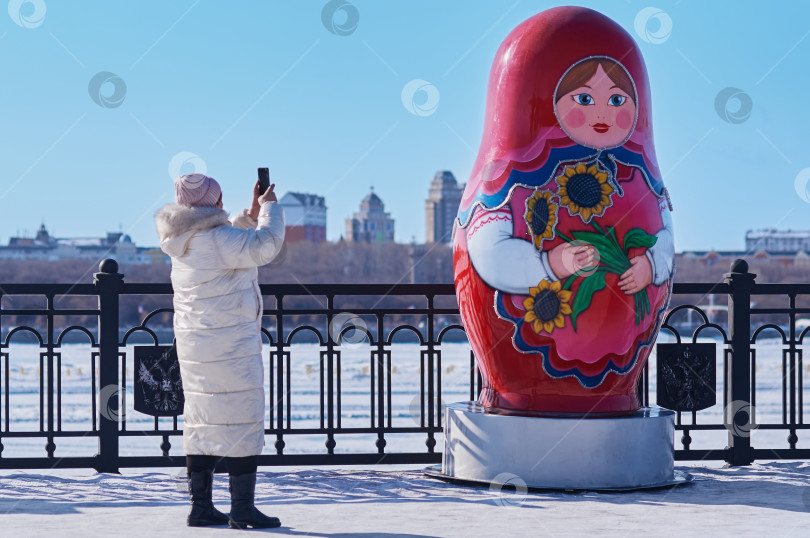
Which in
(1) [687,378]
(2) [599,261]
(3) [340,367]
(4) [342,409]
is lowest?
(4) [342,409]

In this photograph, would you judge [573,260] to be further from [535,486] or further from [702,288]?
[702,288]

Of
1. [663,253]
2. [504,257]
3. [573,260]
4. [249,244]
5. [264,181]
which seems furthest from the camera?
[663,253]

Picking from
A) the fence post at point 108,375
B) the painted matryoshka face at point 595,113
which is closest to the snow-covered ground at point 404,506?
the fence post at point 108,375

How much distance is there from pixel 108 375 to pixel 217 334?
2.30 m

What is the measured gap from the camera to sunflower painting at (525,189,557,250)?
628cm

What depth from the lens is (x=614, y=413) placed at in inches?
257

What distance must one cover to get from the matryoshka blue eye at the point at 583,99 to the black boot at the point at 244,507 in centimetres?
287

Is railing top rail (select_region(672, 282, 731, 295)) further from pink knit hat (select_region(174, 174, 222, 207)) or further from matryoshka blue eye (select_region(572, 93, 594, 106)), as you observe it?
pink knit hat (select_region(174, 174, 222, 207))

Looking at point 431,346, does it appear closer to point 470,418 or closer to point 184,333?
point 470,418

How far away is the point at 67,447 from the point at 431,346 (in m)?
9.23

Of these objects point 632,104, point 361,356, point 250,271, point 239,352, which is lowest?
point 361,356

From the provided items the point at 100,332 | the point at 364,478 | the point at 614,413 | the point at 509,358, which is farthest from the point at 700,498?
the point at 100,332

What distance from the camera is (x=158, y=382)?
23.7ft

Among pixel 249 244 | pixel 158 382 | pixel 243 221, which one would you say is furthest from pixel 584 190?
pixel 158 382
